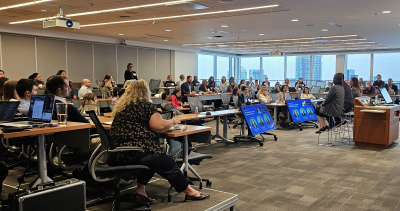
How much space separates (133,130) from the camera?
335 cm

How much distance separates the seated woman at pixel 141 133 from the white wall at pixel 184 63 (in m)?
15.5

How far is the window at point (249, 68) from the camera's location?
25594 mm

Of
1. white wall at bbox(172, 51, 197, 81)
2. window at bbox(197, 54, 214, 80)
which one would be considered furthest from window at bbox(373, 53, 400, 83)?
white wall at bbox(172, 51, 197, 81)

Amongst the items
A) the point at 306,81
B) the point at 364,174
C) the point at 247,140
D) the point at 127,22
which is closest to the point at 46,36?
the point at 127,22

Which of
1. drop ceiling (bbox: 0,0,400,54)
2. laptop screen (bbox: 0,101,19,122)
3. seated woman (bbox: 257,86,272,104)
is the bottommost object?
seated woman (bbox: 257,86,272,104)

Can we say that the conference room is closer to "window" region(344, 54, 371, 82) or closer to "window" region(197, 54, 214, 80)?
"window" region(197, 54, 214, 80)

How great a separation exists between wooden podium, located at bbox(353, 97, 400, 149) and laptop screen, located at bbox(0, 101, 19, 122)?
6171mm

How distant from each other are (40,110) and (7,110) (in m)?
0.35

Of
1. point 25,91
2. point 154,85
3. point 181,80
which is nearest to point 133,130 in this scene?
point 25,91

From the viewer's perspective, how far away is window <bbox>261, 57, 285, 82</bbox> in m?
24.7

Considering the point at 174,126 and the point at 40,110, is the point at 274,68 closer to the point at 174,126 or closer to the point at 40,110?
the point at 174,126

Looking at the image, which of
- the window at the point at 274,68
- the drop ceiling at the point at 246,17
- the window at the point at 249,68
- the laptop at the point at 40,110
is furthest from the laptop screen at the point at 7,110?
the window at the point at 249,68

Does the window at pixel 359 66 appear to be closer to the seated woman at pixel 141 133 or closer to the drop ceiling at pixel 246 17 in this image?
the drop ceiling at pixel 246 17

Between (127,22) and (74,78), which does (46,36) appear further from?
(127,22)
